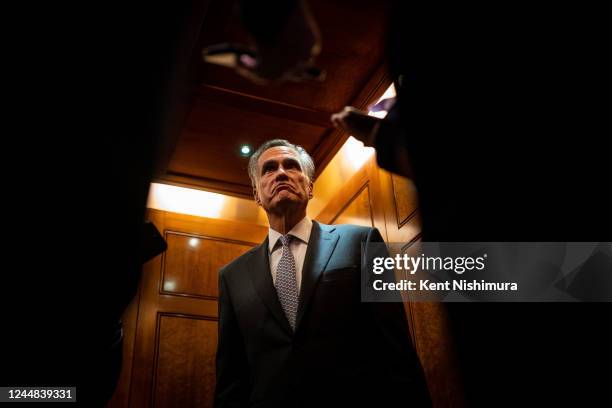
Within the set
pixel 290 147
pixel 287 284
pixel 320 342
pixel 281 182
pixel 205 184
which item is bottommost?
pixel 320 342

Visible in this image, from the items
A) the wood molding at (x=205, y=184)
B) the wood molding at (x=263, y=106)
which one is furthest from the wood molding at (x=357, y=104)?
the wood molding at (x=205, y=184)

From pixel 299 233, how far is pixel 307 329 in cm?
55

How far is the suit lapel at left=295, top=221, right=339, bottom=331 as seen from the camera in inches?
80.8

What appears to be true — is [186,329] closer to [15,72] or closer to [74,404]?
[74,404]

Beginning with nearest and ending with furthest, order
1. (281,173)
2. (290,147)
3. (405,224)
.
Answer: (281,173), (290,147), (405,224)

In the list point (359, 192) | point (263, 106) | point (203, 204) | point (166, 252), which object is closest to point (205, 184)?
point (203, 204)

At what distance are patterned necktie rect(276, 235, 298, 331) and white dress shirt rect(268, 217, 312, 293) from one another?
0.10 feet

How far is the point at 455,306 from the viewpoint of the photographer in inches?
34.6

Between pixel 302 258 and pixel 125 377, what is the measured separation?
1.61m

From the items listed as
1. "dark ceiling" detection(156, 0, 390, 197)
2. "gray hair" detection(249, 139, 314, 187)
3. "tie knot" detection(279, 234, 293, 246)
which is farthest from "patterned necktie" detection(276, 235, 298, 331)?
"dark ceiling" detection(156, 0, 390, 197)

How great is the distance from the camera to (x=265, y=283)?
7.25 ft

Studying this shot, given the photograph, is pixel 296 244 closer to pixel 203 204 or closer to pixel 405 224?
pixel 405 224

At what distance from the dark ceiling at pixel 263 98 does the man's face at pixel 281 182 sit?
747 millimetres

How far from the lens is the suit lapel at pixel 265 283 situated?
206 centimetres
